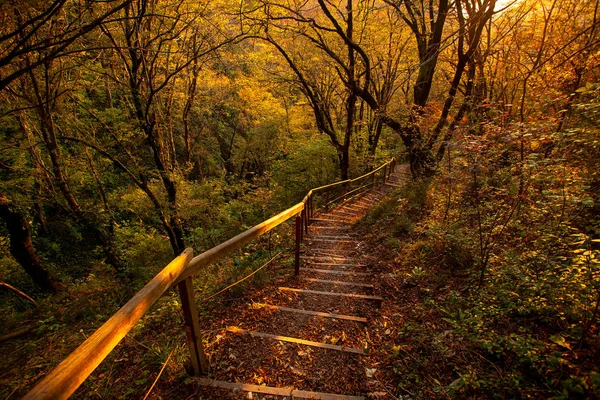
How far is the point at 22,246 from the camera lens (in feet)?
23.6

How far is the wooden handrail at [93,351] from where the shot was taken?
38.4 inches

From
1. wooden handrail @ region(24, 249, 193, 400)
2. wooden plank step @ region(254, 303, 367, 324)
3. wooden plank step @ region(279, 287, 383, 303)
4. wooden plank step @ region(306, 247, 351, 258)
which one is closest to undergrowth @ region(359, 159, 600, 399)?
wooden plank step @ region(279, 287, 383, 303)

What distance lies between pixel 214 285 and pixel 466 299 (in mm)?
3638

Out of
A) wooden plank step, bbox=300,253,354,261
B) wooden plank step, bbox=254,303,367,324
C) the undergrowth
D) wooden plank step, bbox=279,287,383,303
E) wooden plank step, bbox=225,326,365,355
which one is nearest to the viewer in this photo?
the undergrowth

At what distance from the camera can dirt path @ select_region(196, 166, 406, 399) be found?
96.0 inches

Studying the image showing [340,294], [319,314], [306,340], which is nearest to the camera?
[306,340]

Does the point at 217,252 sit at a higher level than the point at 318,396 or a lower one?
higher

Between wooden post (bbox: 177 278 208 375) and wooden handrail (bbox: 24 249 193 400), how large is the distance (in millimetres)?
308

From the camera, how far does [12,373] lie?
3.57 m

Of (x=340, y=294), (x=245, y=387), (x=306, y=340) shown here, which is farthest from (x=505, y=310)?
(x=245, y=387)

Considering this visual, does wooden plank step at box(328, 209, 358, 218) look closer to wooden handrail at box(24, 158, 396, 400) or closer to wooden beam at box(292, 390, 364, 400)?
wooden handrail at box(24, 158, 396, 400)

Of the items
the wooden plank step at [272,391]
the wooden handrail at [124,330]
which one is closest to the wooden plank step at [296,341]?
the wooden plank step at [272,391]

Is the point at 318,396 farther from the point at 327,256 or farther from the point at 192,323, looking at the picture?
the point at 327,256

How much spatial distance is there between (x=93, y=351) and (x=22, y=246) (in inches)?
350
